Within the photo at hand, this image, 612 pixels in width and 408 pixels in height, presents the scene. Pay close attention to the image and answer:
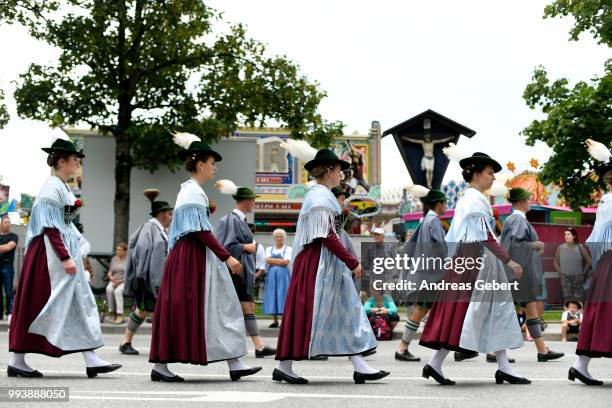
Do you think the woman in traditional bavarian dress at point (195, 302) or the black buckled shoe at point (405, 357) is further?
the black buckled shoe at point (405, 357)

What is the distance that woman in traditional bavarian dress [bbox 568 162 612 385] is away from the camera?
28.6 ft

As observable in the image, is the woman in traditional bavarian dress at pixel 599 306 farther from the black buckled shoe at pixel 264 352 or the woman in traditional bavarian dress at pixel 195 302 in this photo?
the black buckled shoe at pixel 264 352

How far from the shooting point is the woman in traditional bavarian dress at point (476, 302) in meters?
8.52

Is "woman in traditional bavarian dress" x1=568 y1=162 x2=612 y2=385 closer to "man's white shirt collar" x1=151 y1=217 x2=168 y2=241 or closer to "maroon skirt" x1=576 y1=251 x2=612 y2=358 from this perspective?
"maroon skirt" x1=576 y1=251 x2=612 y2=358

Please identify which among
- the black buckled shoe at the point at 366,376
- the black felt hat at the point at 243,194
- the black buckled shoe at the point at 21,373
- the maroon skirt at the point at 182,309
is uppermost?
the black felt hat at the point at 243,194

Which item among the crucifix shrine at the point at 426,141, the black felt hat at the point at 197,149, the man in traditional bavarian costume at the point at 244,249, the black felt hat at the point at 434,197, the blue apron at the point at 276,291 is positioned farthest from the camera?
the blue apron at the point at 276,291

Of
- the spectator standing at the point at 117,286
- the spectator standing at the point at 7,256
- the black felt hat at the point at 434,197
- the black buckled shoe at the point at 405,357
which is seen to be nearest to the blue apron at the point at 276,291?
the spectator standing at the point at 117,286

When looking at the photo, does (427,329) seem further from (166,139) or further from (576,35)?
(576,35)

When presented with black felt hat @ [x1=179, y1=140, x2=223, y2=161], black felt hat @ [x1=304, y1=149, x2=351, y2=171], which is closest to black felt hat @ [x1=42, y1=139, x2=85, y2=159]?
black felt hat @ [x1=179, y1=140, x2=223, y2=161]

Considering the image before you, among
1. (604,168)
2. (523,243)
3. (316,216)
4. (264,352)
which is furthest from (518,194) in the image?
(316,216)

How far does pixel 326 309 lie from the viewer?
8.46 meters

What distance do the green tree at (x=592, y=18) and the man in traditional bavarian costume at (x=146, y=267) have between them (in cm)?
1970

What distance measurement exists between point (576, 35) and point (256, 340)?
71.0ft

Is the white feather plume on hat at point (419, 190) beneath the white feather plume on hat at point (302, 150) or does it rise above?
beneath
